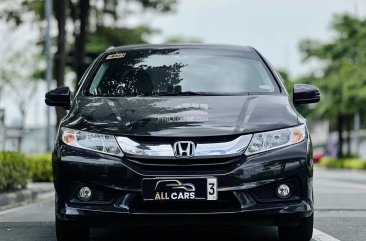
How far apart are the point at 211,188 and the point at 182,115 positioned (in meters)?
0.61

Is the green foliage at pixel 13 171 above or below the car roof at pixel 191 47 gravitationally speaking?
below

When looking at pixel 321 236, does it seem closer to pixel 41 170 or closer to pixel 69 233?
pixel 69 233

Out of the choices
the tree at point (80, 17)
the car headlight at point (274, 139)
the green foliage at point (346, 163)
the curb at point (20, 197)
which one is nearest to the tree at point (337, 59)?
the green foliage at point (346, 163)

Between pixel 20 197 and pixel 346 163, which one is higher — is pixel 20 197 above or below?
above

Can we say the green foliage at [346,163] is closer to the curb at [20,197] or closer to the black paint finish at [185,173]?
the curb at [20,197]

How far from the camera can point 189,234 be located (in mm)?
6824

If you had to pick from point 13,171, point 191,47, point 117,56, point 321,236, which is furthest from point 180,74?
point 13,171

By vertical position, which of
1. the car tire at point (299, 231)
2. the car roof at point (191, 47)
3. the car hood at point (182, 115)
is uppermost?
the car roof at point (191, 47)

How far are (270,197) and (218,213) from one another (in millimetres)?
383

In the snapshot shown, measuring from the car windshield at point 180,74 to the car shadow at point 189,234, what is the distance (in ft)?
3.81

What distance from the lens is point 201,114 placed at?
Result: 570 cm

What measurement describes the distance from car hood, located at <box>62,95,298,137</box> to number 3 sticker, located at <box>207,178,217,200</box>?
1.02 feet

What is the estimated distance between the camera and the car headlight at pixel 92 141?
18.0 ft

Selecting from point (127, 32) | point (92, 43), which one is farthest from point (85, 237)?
point (92, 43)
